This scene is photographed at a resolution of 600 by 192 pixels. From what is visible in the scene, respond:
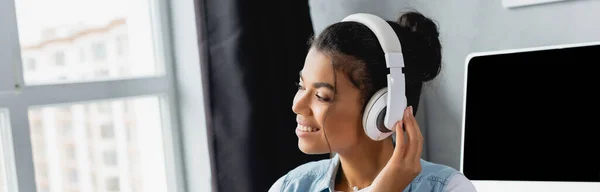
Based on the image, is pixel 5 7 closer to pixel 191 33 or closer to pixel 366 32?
pixel 191 33

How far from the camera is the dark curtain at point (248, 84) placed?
182 centimetres

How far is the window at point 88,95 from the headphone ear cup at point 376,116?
101cm

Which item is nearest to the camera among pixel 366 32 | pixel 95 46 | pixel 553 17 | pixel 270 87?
pixel 366 32

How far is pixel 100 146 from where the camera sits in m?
2.03

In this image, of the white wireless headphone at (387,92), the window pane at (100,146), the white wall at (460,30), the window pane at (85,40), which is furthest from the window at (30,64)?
the white wireless headphone at (387,92)

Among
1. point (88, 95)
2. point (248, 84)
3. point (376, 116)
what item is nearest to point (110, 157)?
point (88, 95)

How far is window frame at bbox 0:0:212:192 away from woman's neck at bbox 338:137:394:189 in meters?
0.73

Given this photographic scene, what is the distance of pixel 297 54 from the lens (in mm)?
1938

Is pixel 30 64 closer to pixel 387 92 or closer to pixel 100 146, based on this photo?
pixel 100 146

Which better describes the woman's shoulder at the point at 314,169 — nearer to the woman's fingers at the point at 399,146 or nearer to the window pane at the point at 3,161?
the woman's fingers at the point at 399,146

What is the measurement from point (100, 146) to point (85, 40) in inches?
11.7

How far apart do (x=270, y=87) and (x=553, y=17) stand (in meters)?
0.71

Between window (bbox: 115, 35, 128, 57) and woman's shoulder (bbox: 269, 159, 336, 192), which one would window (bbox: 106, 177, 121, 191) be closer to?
window (bbox: 115, 35, 128, 57)

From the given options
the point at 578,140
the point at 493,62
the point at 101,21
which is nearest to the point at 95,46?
the point at 101,21
